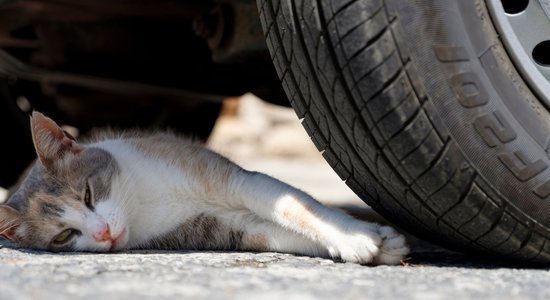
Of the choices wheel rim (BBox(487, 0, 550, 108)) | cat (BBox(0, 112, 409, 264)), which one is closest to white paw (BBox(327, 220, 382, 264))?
cat (BBox(0, 112, 409, 264))

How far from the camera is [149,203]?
9.08ft

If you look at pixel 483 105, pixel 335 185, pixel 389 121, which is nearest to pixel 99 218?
pixel 389 121

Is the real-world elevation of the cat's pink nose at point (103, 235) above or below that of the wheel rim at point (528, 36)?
below

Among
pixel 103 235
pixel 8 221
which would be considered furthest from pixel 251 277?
pixel 8 221

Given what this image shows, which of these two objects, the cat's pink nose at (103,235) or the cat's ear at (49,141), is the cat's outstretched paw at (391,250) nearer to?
the cat's pink nose at (103,235)

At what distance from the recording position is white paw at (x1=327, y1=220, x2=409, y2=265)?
220 cm

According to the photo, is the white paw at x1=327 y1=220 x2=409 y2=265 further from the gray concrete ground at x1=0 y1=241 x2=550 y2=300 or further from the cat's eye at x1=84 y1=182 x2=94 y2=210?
the cat's eye at x1=84 y1=182 x2=94 y2=210

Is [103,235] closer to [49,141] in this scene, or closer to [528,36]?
[49,141]

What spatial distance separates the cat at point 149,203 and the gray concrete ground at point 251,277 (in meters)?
0.14

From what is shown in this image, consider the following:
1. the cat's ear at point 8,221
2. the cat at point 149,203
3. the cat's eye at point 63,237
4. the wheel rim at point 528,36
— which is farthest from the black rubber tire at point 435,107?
the cat's ear at point 8,221

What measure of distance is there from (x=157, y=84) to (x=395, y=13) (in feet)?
6.77

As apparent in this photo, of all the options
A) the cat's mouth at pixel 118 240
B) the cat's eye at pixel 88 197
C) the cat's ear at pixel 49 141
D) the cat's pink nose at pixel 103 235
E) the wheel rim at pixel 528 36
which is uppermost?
the wheel rim at pixel 528 36

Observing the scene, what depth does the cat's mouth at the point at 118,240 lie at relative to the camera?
260 cm

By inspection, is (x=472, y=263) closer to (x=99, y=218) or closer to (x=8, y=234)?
(x=99, y=218)
